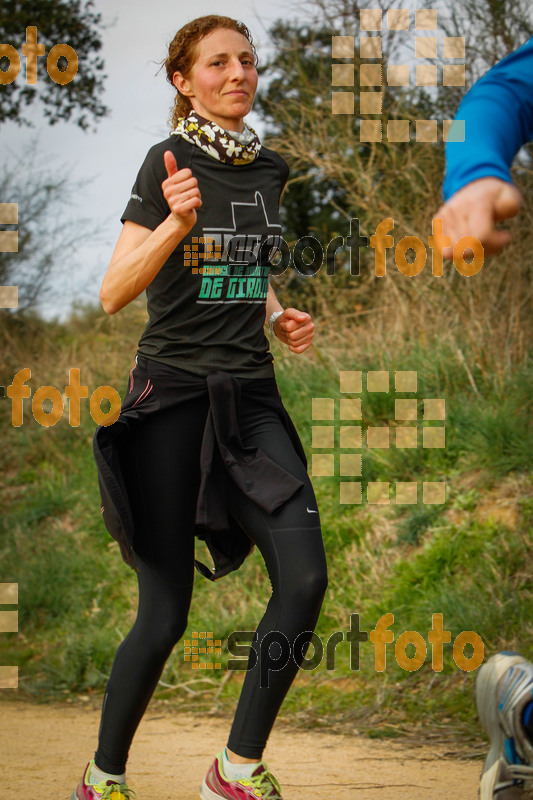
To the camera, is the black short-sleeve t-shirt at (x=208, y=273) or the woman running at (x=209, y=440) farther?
the black short-sleeve t-shirt at (x=208, y=273)

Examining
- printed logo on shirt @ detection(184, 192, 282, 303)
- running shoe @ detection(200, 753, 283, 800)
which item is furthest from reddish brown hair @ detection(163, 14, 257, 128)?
running shoe @ detection(200, 753, 283, 800)

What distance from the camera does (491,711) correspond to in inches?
87.8

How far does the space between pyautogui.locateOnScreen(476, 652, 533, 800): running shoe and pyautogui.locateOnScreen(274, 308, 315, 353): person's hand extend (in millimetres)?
1146

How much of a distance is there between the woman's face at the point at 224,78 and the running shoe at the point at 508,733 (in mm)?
1738

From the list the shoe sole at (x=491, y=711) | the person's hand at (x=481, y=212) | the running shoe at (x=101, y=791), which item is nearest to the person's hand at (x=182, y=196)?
the person's hand at (x=481, y=212)

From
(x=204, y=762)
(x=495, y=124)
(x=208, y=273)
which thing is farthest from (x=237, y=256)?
(x=204, y=762)

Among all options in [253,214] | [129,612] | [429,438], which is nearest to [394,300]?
[429,438]

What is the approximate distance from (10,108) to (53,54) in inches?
32.3

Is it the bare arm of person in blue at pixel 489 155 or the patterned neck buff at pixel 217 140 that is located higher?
the patterned neck buff at pixel 217 140

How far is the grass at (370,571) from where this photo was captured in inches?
173

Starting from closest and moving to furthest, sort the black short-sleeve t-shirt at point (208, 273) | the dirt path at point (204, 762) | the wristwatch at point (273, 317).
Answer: the black short-sleeve t-shirt at point (208, 273)
the wristwatch at point (273, 317)
the dirt path at point (204, 762)

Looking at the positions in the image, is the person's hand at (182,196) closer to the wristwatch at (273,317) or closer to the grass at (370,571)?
the wristwatch at (273,317)

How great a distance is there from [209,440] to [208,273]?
0.48m

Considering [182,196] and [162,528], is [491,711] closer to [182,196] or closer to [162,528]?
[162,528]
